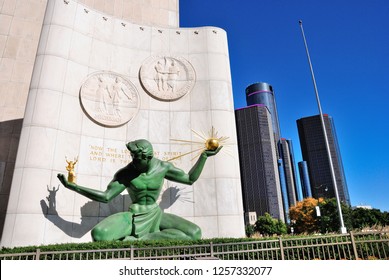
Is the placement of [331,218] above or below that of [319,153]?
below

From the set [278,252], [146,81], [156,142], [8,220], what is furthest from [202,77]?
[8,220]

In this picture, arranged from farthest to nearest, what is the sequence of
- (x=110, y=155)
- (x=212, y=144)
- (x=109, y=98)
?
(x=109, y=98), (x=110, y=155), (x=212, y=144)

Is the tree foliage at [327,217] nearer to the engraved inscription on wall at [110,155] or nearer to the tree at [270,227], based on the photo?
the tree at [270,227]

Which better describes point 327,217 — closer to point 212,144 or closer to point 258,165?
point 212,144

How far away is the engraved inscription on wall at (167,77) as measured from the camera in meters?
13.0

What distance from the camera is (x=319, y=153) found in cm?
14262

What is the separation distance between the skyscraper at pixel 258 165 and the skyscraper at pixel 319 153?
20562mm

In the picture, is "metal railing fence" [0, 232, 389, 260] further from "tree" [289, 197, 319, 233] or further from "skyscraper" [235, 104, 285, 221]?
"skyscraper" [235, 104, 285, 221]

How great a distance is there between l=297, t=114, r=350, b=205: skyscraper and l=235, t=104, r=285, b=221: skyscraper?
67.5 ft

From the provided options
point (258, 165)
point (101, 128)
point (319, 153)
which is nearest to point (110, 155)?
point (101, 128)

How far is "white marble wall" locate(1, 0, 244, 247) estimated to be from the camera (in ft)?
32.0

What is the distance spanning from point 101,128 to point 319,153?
14689 centimetres

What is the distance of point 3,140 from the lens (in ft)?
40.7
